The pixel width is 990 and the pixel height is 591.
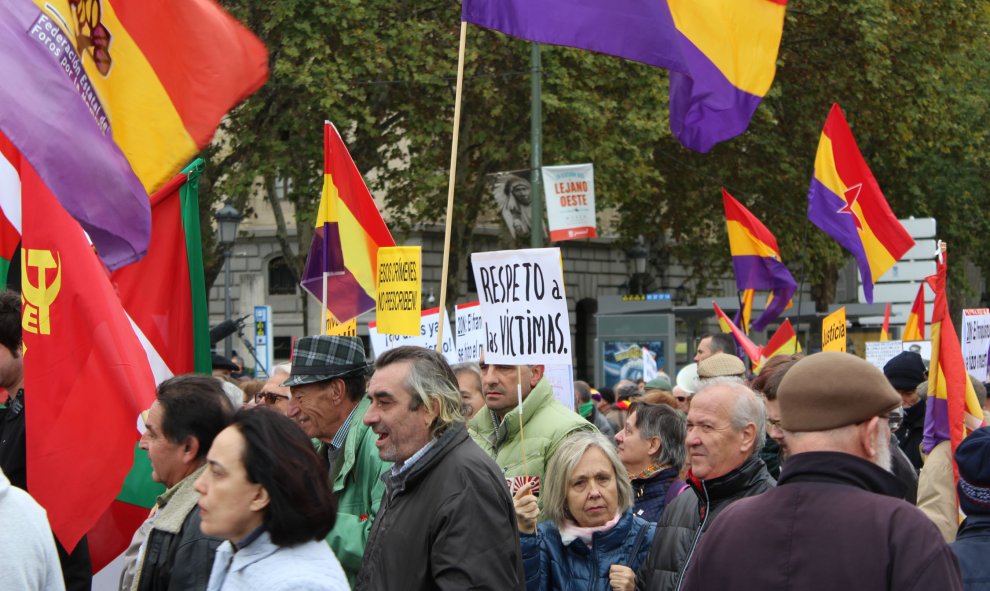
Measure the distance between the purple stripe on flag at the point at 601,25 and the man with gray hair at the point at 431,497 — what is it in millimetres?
2793

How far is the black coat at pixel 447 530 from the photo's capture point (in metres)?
4.01

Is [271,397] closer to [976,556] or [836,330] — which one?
[976,556]

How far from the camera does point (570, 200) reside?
19.8 metres

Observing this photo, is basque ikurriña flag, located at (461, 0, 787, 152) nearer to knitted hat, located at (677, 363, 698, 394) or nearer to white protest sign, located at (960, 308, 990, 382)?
knitted hat, located at (677, 363, 698, 394)

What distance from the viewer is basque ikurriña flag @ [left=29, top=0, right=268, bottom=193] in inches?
215

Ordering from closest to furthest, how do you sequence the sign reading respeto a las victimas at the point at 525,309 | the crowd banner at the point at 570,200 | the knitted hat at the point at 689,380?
the sign reading respeto a las victimas at the point at 525,309
the knitted hat at the point at 689,380
the crowd banner at the point at 570,200

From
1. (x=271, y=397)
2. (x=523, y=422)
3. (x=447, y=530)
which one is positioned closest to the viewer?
(x=447, y=530)

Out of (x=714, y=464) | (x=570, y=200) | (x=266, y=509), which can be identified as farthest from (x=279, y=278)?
(x=266, y=509)

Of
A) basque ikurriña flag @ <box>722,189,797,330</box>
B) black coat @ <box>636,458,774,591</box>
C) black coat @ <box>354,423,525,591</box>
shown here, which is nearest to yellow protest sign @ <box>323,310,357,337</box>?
black coat @ <box>636,458,774,591</box>

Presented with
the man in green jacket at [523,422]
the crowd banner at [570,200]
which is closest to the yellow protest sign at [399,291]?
the man in green jacket at [523,422]

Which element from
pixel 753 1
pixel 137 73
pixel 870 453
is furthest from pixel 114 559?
pixel 753 1

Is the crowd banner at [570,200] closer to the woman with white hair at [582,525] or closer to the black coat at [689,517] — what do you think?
the woman with white hair at [582,525]

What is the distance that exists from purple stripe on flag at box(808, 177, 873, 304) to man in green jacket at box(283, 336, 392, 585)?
7.16 metres

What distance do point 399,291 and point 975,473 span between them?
3694 millimetres
